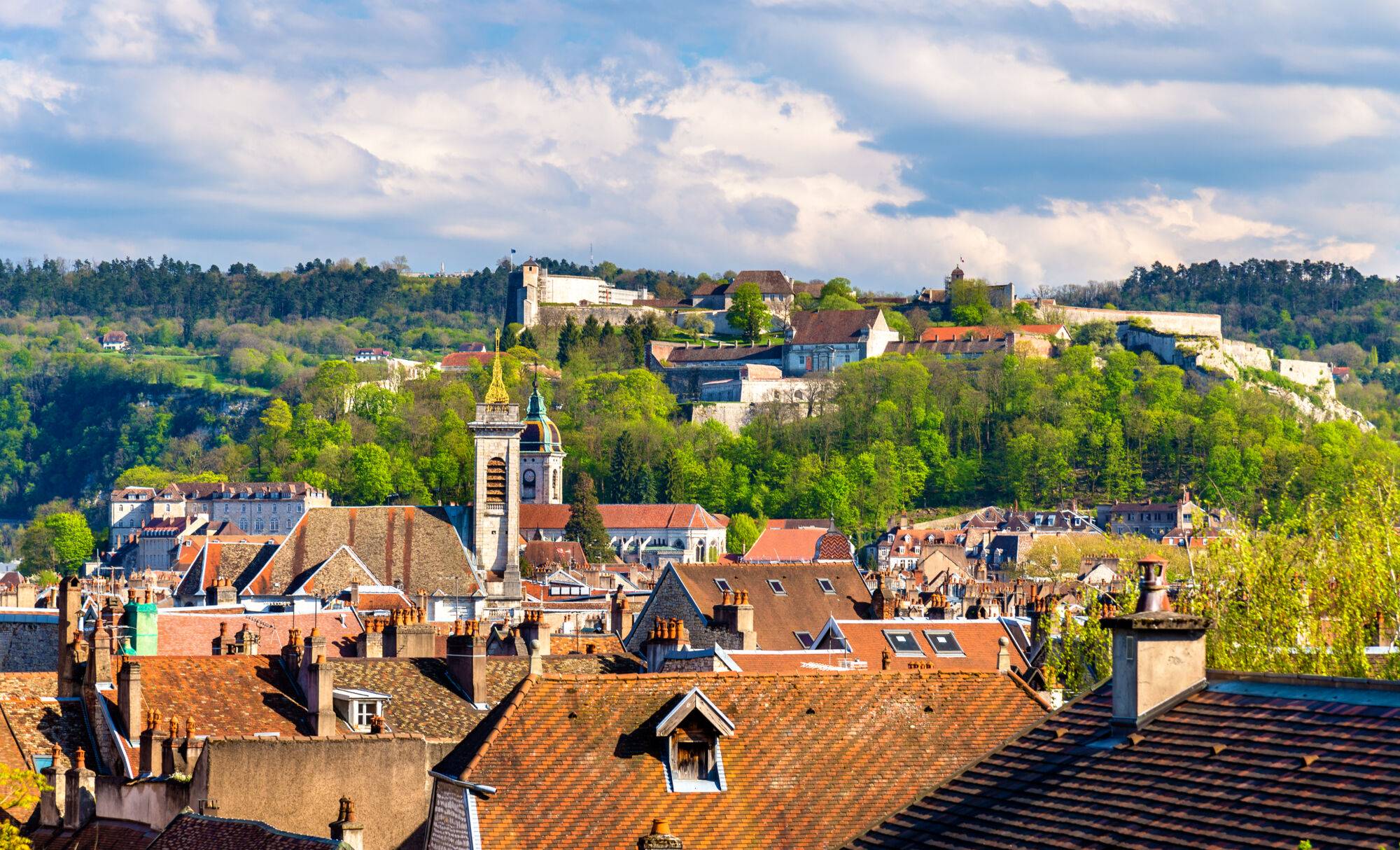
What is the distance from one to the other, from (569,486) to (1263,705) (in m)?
164

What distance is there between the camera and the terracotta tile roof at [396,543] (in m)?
78.9

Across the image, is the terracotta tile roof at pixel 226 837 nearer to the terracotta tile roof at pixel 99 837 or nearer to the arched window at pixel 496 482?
the terracotta tile roof at pixel 99 837

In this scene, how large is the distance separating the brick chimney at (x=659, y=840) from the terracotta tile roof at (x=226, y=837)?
7.81 feet

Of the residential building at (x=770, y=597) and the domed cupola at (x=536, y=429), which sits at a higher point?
the residential building at (x=770, y=597)

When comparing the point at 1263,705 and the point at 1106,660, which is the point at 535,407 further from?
the point at 1263,705

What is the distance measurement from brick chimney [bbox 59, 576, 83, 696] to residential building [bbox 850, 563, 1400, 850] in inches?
630

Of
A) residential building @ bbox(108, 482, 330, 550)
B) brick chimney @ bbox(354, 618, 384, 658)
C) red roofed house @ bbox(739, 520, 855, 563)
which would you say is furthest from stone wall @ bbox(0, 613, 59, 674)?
residential building @ bbox(108, 482, 330, 550)

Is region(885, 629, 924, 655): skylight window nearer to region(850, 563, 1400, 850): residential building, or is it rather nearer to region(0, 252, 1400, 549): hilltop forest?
region(850, 563, 1400, 850): residential building

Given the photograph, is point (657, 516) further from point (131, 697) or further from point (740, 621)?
point (131, 697)

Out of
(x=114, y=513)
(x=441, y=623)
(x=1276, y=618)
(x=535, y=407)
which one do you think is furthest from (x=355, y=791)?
(x=114, y=513)

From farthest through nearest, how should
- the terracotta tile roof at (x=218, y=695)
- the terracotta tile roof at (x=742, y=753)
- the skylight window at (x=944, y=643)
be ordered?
1. the skylight window at (x=944, y=643)
2. the terracotta tile roof at (x=218, y=695)
3. the terracotta tile roof at (x=742, y=753)

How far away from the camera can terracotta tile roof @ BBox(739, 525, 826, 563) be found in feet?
411

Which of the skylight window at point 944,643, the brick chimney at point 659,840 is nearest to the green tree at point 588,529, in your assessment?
the skylight window at point 944,643

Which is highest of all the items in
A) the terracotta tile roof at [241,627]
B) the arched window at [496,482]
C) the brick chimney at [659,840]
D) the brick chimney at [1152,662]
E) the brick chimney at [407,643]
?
the brick chimney at [1152,662]
